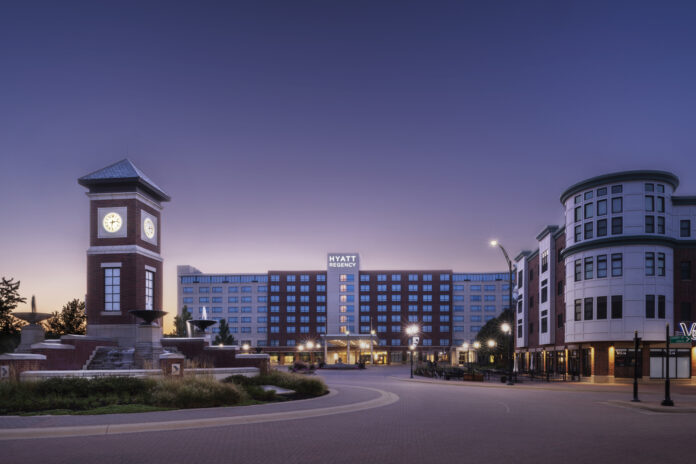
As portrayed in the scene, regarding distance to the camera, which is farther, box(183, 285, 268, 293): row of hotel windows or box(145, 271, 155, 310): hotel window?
box(183, 285, 268, 293): row of hotel windows

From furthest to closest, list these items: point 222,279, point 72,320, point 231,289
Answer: point 222,279
point 231,289
point 72,320

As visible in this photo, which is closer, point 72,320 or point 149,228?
point 149,228

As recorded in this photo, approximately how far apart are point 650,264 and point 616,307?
413cm

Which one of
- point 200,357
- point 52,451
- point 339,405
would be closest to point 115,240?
point 200,357

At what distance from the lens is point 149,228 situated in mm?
37781

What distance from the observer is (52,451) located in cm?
1266

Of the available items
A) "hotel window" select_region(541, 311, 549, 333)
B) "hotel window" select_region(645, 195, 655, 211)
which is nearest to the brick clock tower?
"hotel window" select_region(645, 195, 655, 211)

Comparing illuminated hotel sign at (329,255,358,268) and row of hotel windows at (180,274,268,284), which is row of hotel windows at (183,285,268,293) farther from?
illuminated hotel sign at (329,255,358,268)

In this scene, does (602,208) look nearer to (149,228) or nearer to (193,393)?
(149,228)

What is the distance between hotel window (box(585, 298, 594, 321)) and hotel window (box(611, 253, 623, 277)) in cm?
295

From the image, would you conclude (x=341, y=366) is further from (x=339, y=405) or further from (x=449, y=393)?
(x=339, y=405)

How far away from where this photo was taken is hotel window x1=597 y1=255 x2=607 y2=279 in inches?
1813

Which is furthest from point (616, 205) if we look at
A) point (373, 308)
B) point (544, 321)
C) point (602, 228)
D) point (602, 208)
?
point (373, 308)

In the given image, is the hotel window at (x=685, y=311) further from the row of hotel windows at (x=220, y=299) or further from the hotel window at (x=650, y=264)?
the row of hotel windows at (x=220, y=299)
